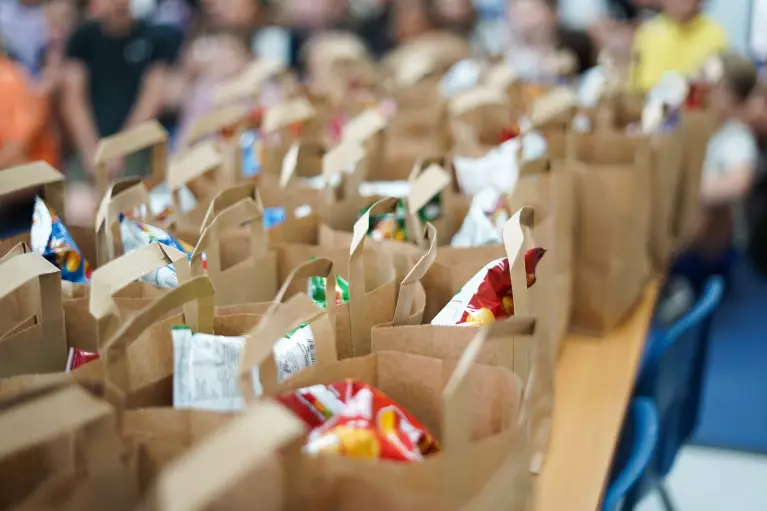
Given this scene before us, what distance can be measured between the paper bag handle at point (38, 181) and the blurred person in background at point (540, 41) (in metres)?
1.84

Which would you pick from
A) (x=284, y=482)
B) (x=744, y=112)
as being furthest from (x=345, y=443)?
(x=744, y=112)

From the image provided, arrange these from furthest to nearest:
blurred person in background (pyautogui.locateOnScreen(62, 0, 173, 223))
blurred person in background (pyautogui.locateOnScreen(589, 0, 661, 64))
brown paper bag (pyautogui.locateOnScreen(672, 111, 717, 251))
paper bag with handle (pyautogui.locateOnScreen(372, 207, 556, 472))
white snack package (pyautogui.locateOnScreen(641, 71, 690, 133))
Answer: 1. blurred person in background (pyautogui.locateOnScreen(62, 0, 173, 223))
2. blurred person in background (pyautogui.locateOnScreen(589, 0, 661, 64))
3. brown paper bag (pyautogui.locateOnScreen(672, 111, 717, 251))
4. white snack package (pyautogui.locateOnScreen(641, 71, 690, 133))
5. paper bag with handle (pyautogui.locateOnScreen(372, 207, 556, 472))

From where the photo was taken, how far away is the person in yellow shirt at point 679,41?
317 centimetres

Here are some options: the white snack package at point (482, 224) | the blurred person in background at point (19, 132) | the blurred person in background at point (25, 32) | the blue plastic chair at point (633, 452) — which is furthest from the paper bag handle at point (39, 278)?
the blurred person in background at point (25, 32)

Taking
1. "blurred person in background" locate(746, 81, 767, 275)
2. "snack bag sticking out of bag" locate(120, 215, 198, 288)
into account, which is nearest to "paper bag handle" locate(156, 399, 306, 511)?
"snack bag sticking out of bag" locate(120, 215, 198, 288)

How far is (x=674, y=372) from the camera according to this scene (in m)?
1.46

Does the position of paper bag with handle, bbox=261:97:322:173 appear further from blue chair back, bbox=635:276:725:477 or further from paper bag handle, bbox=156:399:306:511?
paper bag handle, bbox=156:399:306:511

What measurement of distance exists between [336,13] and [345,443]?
3.40m

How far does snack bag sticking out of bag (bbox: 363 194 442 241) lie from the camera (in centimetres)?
128

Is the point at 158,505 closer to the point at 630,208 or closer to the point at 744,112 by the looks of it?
the point at 630,208

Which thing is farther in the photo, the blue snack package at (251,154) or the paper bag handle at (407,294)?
the blue snack package at (251,154)

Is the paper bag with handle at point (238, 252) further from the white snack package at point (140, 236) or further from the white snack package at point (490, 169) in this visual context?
the white snack package at point (490, 169)

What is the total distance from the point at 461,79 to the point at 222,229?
152 cm

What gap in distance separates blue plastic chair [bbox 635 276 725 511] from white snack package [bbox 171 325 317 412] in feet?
2.57
